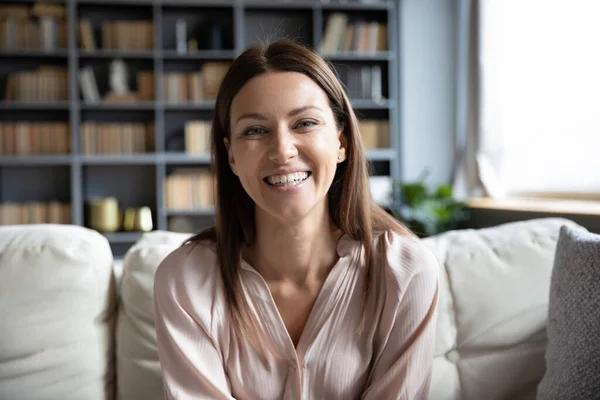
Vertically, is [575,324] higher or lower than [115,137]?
lower

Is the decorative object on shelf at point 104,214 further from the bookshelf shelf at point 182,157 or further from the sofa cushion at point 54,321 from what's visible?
the sofa cushion at point 54,321

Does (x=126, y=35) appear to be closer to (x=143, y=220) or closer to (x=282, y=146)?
(x=143, y=220)

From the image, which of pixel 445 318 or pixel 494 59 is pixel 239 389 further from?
pixel 494 59

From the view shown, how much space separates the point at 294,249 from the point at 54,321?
586 mm

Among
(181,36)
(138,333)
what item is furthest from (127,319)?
(181,36)

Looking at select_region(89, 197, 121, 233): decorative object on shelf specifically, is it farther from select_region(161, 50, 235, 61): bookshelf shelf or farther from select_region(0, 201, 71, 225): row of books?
select_region(161, 50, 235, 61): bookshelf shelf

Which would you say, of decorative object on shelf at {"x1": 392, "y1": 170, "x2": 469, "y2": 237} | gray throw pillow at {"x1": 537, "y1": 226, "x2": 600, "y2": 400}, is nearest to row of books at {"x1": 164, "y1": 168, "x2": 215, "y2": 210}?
decorative object on shelf at {"x1": 392, "y1": 170, "x2": 469, "y2": 237}

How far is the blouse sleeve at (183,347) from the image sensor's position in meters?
1.21

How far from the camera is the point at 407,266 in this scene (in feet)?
4.20

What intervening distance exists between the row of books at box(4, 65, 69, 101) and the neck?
3757 millimetres

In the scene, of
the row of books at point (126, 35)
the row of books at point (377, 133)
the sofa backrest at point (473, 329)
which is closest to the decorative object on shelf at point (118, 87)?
the row of books at point (126, 35)

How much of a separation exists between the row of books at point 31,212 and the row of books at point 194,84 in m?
1.14

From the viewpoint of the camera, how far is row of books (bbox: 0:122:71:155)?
4547mm

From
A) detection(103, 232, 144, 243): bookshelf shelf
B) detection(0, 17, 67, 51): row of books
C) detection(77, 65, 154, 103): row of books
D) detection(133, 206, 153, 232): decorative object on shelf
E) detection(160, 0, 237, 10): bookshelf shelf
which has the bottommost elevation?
detection(103, 232, 144, 243): bookshelf shelf
